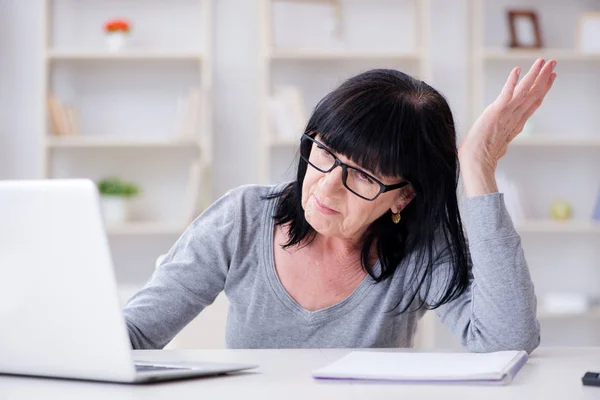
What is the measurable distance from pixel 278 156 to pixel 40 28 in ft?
3.98

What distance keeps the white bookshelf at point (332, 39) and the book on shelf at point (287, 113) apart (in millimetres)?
105

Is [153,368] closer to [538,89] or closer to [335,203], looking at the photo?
[335,203]

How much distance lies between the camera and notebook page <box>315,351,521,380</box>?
3.16 ft

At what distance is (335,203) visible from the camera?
4.57 ft

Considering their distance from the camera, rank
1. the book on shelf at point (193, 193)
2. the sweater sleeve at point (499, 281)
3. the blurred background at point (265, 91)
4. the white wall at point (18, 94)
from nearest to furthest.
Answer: the sweater sleeve at point (499, 281), the book on shelf at point (193, 193), the blurred background at point (265, 91), the white wall at point (18, 94)

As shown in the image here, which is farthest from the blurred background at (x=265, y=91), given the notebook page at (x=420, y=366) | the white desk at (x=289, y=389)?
the white desk at (x=289, y=389)

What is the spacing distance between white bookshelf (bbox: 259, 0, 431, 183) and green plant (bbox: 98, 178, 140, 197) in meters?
0.59

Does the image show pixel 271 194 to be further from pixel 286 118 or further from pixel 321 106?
pixel 286 118

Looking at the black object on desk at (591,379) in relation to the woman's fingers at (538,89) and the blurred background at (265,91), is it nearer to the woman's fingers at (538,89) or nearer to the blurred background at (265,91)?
the woman's fingers at (538,89)

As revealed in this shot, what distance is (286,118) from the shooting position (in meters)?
3.54

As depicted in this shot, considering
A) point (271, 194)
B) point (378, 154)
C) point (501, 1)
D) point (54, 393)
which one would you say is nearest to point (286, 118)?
point (501, 1)

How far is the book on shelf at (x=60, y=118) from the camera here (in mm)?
3514

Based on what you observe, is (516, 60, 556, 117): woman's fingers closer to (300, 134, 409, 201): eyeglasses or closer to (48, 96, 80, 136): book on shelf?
(300, 134, 409, 201): eyeglasses

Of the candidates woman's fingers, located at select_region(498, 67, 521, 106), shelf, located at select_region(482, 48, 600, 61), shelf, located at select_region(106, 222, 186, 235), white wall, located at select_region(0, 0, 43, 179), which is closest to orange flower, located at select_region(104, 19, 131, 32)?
white wall, located at select_region(0, 0, 43, 179)
